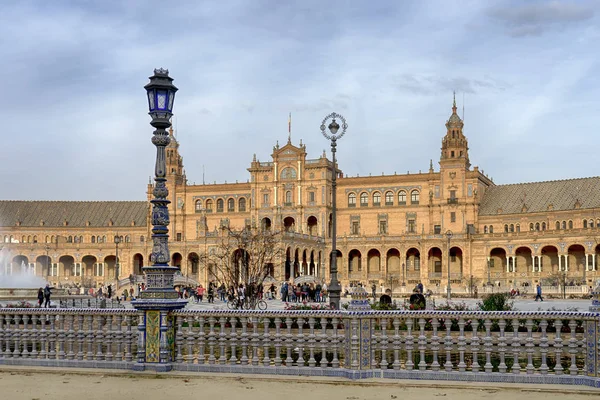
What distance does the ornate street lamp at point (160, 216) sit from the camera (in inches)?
498

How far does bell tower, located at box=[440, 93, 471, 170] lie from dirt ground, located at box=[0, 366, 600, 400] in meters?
75.2

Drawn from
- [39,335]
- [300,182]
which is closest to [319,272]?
[300,182]

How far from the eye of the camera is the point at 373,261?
288 ft

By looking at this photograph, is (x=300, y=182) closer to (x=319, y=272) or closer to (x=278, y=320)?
(x=319, y=272)

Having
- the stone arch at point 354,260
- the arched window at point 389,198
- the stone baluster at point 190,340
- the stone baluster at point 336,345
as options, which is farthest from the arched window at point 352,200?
the stone baluster at point 336,345

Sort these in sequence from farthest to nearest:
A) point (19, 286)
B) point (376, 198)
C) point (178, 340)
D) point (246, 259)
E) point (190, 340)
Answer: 1. point (376, 198)
2. point (19, 286)
3. point (246, 259)
4. point (178, 340)
5. point (190, 340)

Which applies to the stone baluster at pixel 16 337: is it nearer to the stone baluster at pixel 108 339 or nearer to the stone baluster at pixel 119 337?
the stone baluster at pixel 108 339

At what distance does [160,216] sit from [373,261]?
249 ft

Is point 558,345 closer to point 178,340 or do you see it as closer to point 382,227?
point 178,340

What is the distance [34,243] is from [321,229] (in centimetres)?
3992

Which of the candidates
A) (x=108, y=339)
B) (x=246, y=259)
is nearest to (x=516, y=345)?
(x=108, y=339)

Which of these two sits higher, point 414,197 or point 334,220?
point 414,197

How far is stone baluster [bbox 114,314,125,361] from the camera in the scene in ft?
41.8

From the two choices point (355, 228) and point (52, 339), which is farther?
point (355, 228)
